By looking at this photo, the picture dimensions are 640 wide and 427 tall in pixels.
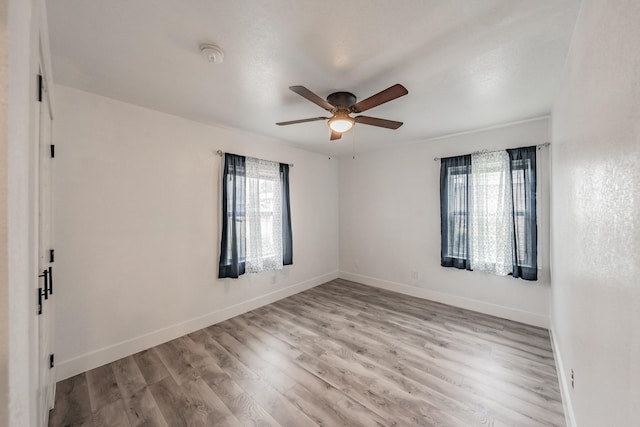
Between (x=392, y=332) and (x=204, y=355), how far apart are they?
2.01 meters

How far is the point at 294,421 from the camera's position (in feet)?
5.51

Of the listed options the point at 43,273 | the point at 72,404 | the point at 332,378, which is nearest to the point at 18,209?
the point at 43,273

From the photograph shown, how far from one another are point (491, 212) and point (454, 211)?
0.43m

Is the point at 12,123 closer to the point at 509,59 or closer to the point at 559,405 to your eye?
the point at 509,59

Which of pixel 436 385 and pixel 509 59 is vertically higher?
pixel 509 59

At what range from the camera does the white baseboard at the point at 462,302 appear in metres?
2.99

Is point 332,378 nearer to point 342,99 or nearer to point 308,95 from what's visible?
point 308,95

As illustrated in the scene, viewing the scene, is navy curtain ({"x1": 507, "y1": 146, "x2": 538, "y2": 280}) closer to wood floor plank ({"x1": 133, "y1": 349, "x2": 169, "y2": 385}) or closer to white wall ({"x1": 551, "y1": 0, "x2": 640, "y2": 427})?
white wall ({"x1": 551, "y1": 0, "x2": 640, "y2": 427})

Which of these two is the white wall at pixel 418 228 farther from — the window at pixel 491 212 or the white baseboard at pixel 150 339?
the white baseboard at pixel 150 339

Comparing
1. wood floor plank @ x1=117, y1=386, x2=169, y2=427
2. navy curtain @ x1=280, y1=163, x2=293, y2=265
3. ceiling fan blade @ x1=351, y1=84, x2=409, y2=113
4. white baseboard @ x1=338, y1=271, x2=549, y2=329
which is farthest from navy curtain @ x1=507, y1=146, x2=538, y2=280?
wood floor plank @ x1=117, y1=386, x2=169, y2=427

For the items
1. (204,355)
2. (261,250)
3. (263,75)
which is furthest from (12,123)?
(261,250)

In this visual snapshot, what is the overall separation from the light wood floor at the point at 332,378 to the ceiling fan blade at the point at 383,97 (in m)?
2.24

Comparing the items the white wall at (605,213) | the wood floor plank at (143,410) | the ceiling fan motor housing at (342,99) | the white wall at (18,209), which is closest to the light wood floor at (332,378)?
the wood floor plank at (143,410)

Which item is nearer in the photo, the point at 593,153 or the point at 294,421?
the point at 593,153
